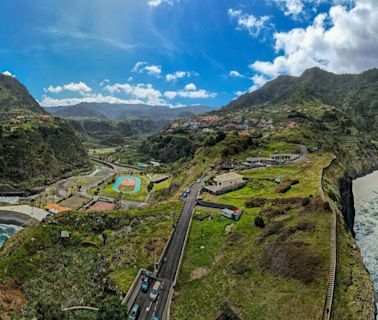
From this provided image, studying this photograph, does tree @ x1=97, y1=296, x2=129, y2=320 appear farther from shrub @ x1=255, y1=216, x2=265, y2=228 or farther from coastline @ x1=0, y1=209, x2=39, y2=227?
coastline @ x1=0, y1=209, x2=39, y2=227


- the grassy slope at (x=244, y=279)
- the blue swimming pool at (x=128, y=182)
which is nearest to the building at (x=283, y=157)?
the grassy slope at (x=244, y=279)

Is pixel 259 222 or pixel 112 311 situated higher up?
pixel 259 222

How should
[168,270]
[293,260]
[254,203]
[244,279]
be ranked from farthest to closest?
[254,203], [168,270], [244,279], [293,260]

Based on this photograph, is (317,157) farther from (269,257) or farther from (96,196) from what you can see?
(96,196)

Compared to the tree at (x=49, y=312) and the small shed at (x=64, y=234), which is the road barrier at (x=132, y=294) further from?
the small shed at (x=64, y=234)

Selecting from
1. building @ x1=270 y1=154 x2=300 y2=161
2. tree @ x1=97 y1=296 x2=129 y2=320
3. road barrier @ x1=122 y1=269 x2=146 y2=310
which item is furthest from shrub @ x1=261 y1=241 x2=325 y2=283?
building @ x1=270 y1=154 x2=300 y2=161

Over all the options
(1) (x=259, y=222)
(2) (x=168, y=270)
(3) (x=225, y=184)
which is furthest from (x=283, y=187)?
(2) (x=168, y=270)

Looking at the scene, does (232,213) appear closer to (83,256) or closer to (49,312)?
(83,256)
